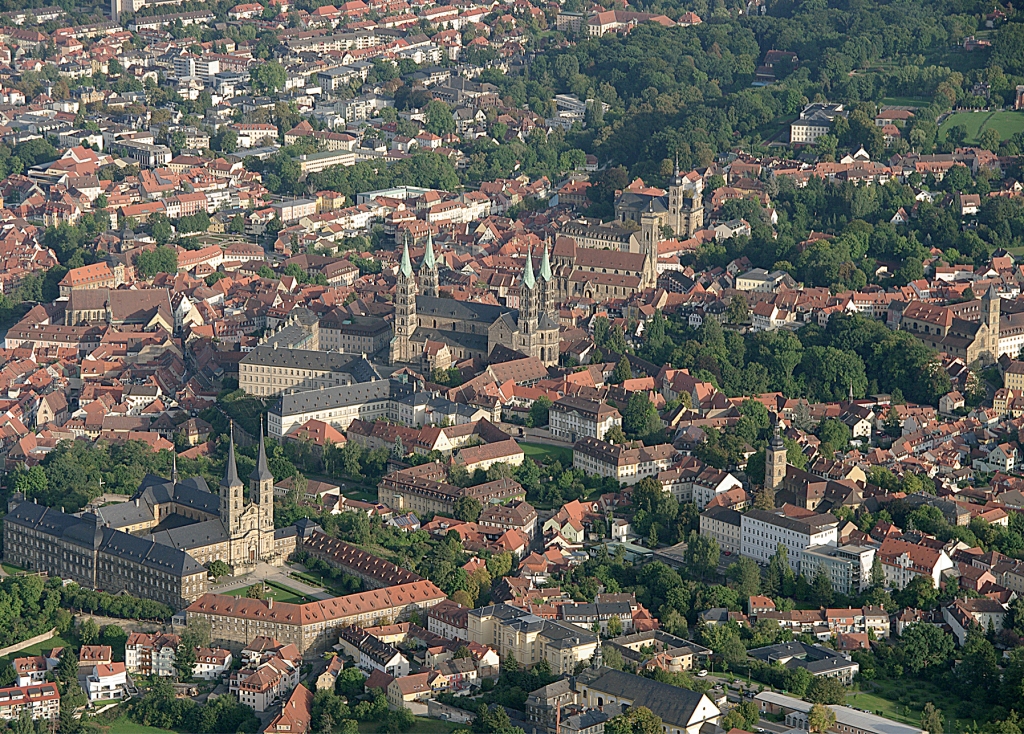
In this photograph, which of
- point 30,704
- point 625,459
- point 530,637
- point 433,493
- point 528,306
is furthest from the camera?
point 528,306

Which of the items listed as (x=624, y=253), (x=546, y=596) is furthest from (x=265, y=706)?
(x=624, y=253)

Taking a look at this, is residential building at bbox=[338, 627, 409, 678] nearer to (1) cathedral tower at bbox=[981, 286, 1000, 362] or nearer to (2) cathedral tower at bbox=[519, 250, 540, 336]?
(2) cathedral tower at bbox=[519, 250, 540, 336]

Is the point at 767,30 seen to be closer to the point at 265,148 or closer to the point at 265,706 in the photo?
the point at 265,148

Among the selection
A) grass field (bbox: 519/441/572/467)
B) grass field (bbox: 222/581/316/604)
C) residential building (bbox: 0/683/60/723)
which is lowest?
residential building (bbox: 0/683/60/723)

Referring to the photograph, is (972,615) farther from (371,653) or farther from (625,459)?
(371,653)

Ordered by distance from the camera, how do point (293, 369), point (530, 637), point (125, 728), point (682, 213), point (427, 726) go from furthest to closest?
1. point (682, 213)
2. point (293, 369)
3. point (530, 637)
4. point (125, 728)
5. point (427, 726)

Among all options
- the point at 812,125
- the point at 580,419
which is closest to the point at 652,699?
the point at 580,419

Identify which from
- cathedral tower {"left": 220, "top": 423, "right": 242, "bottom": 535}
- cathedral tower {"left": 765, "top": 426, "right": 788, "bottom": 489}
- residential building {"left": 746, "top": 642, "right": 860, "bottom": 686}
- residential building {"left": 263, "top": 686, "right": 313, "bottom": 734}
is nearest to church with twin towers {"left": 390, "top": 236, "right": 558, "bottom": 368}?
cathedral tower {"left": 765, "top": 426, "right": 788, "bottom": 489}
